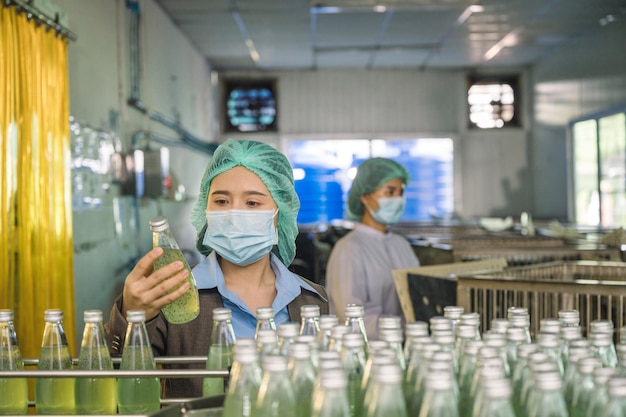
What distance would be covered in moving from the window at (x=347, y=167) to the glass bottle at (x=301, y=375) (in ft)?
31.9

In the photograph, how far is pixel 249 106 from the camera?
10.7m

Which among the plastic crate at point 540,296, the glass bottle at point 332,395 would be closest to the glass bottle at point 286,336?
the glass bottle at point 332,395

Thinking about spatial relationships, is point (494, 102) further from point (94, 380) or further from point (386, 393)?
point (386, 393)

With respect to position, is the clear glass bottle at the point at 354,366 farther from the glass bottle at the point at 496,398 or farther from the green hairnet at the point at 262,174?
the green hairnet at the point at 262,174

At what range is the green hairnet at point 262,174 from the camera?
1911 mm

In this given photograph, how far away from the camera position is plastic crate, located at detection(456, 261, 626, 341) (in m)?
2.08

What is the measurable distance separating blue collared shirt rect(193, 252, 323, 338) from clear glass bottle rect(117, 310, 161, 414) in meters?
0.44

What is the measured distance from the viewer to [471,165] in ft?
35.4

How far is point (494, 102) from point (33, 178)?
841cm

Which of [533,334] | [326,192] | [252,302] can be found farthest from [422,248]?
[326,192]

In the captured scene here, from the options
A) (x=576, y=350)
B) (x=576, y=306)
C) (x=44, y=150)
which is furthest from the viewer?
(x=44, y=150)

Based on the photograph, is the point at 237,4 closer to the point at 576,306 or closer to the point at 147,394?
the point at 576,306

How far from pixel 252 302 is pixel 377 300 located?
1.61 metres

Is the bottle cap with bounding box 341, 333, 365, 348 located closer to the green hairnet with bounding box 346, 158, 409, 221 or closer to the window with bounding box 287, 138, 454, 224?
the green hairnet with bounding box 346, 158, 409, 221
